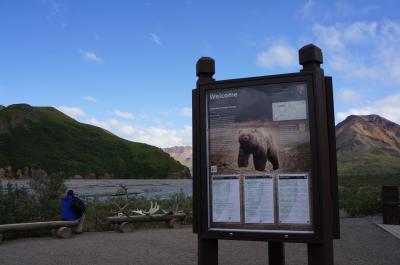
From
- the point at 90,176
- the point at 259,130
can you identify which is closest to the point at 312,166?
the point at 259,130

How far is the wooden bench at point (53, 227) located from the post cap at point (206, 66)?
8.57 metres

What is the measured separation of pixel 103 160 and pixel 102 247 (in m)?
191

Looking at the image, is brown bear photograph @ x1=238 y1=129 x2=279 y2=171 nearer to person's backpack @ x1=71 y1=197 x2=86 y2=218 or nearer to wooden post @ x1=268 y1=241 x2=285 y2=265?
wooden post @ x1=268 y1=241 x2=285 y2=265

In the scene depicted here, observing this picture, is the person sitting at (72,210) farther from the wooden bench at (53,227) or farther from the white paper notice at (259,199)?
the white paper notice at (259,199)

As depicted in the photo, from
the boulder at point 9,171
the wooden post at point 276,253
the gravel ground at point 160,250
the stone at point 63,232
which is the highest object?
the boulder at point 9,171

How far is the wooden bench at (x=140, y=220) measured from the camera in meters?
Answer: 14.6

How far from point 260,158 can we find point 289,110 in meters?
0.57

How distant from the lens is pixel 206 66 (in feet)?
18.2

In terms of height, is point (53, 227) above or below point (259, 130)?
below

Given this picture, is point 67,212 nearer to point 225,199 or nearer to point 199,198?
point 199,198

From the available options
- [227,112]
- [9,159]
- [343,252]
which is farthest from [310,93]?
[9,159]

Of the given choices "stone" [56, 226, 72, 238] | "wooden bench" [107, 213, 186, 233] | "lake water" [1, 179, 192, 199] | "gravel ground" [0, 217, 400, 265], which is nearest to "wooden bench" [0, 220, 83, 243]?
"stone" [56, 226, 72, 238]

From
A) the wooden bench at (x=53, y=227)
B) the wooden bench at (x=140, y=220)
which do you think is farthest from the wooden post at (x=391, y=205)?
the wooden bench at (x=53, y=227)

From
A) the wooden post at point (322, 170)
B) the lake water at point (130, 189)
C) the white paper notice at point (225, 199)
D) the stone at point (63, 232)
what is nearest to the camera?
the wooden post at point (322, 170)
